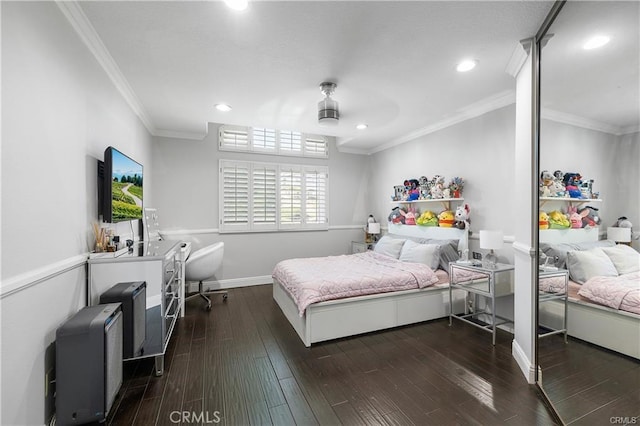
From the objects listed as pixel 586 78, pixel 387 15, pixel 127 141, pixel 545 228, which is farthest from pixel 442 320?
pixel 127 141

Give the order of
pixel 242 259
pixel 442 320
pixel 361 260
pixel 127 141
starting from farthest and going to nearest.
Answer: pixel 242 259, pixel 361 260, pixel 442 320, pixel 127 141

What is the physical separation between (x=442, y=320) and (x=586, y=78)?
2644 mm

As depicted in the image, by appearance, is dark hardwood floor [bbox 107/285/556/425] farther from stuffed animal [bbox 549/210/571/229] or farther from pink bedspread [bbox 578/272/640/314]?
stuffed animal [bbox 549/210/571/229]

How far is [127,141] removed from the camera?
2.94 meters

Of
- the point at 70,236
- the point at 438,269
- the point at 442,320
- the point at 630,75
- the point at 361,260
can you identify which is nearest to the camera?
the point at 630,75

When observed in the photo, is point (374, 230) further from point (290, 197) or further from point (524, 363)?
point (524, 363)

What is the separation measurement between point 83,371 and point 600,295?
3.10 meters

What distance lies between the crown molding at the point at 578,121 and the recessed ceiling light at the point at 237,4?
2170mm

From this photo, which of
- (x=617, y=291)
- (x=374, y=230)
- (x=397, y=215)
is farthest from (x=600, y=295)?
(x=374, y=230)

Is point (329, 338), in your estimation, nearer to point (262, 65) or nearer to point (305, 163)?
point (262, 65)

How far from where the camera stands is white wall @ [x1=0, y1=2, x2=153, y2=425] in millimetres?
1253

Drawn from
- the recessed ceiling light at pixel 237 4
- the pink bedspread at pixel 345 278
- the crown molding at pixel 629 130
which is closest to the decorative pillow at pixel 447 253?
the pink bedspread at pixel 345 278

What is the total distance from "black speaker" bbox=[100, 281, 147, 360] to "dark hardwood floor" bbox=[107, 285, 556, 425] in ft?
0.98

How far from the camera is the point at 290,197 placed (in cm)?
507
